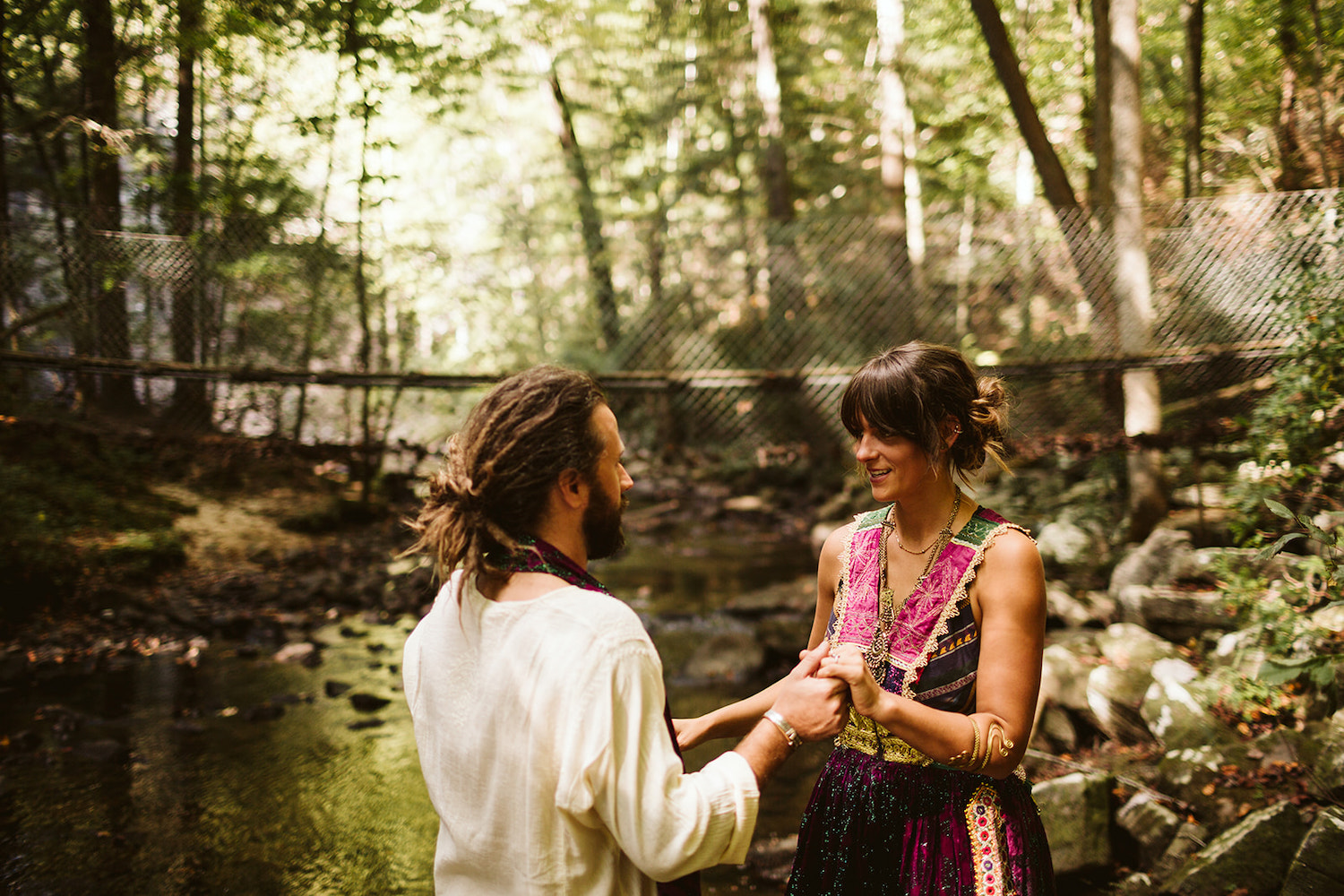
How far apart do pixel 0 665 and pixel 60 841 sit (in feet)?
8.92

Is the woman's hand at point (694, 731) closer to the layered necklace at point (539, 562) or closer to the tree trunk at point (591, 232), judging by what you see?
the layered necklace at point (539, 562)

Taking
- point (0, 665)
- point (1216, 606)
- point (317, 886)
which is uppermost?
point (1216, 606)

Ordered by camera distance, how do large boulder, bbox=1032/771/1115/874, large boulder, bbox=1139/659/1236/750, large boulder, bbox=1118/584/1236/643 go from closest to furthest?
1. large boulder, bbox=1032/771/1115/874
2. large boulder, bbox=1139/659/1236/750
3. large boulder, bbox=1118/584/1236/643

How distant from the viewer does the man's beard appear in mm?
1519

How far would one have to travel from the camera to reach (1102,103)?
25.2ft

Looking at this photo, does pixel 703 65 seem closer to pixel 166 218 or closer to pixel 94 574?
pixel 166 218

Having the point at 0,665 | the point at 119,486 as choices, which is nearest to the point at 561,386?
the point at 0,665

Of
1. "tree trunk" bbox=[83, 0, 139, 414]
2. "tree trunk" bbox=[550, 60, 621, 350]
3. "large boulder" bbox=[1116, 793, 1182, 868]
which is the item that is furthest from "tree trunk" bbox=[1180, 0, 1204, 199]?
"tree trunk" bbox=[83, 0, 139, 414]

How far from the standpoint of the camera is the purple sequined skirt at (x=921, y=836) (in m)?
1.66

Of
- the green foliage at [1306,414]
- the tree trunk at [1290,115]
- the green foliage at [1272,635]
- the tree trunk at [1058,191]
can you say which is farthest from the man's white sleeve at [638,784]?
the tree trunk at [1290,115]

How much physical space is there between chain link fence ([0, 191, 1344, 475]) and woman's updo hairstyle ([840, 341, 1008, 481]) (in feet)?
13.1

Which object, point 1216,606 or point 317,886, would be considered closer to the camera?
point 317,886

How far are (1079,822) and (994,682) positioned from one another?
7.85 ft

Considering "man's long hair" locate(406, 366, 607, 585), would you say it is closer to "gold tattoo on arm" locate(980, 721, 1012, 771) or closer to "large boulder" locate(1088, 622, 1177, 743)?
"gold tattoo on arm" locate(980, 721, 1012, 771)
